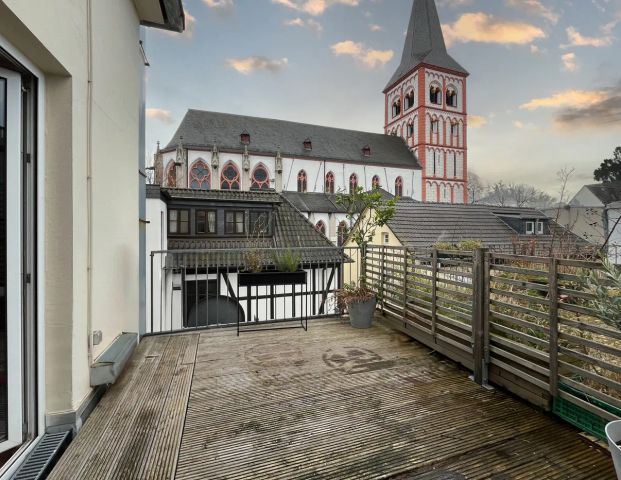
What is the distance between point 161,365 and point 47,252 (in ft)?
4.95

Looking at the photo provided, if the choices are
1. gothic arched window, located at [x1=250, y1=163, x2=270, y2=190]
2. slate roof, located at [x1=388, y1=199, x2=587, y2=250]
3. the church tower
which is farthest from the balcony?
the church tower

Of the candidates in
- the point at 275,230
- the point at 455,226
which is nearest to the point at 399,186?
the point at 455,226

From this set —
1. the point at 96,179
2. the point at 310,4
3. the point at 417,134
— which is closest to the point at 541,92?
the point at 417,134

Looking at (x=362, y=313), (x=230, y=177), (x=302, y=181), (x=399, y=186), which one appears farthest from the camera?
A: (x=399, y=186)

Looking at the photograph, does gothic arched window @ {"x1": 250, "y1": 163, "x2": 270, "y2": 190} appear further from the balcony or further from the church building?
the balcony

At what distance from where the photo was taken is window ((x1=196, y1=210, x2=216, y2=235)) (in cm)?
1054

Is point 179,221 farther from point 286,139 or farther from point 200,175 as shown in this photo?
point 286,139

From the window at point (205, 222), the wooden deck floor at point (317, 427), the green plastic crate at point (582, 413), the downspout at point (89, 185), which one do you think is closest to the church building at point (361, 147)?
the window at point (205, 222)

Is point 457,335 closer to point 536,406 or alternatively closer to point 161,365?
point 536,406

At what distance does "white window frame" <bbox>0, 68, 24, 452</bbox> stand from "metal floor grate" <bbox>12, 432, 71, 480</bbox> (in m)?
0.12

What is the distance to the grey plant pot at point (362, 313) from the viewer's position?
3.86 metres

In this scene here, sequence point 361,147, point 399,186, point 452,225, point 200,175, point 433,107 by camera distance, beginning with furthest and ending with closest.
Answer: point 433,107 → point 399,186 → point 361,147 → point 200,175 → point 452,225

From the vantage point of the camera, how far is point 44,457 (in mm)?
1559

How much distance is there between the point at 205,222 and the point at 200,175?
15277 millimetres
